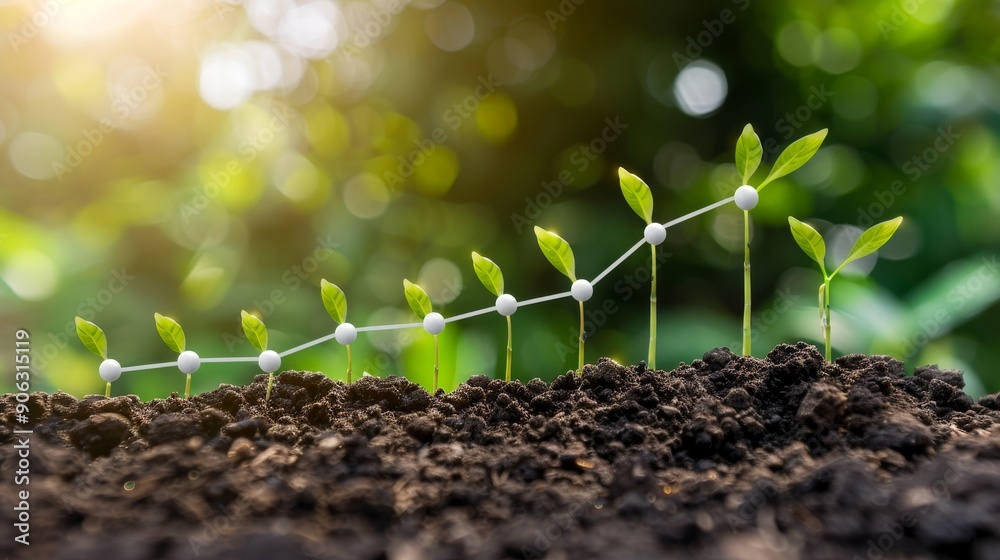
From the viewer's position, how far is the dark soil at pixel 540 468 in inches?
16.9

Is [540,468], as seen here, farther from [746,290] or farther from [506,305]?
[746,290]

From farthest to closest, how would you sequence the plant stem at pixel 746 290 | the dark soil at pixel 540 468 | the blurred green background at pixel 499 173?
the blurred green background at pixel 499 173, the plant stem at pixel 746 290, the dark soil at pixel 540 468

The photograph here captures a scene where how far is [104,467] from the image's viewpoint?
0.57 m

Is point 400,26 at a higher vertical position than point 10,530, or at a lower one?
higher

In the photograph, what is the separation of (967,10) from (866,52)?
0.80 feet

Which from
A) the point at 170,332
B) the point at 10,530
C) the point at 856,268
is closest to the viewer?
the point at 10,530

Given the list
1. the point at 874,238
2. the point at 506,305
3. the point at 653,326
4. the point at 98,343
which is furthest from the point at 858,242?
the point at 98,343

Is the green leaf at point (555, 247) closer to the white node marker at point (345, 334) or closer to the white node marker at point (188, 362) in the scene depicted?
the white node marker at point (345, 334)

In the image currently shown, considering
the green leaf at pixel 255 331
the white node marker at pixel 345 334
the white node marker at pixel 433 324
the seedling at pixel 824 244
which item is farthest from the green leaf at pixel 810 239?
the green leaf at pixel 255 331

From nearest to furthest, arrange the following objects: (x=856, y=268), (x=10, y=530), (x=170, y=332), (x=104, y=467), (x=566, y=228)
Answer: (x=10, y=530) < (x=104, y=467) < (x=170, y=332) < (x=856, y=268) < (x=566, y=228)

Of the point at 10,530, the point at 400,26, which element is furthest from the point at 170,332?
the point at 400,26

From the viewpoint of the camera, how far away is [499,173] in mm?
1672

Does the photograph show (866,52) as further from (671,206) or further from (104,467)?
(104,467)

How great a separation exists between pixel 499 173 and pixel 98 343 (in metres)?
1.05
